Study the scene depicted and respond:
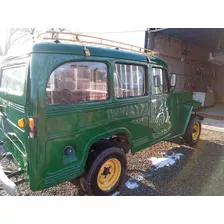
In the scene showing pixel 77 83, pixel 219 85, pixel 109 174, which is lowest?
pixel 109 174

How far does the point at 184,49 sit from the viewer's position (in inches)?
411

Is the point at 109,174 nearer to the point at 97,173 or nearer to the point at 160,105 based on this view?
the point at 97,173

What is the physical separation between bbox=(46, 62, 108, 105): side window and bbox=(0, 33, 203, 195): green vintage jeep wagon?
11 mm

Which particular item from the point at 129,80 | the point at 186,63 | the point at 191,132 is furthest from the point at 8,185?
the point at 186,63

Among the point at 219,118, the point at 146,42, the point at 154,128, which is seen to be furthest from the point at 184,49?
the point at 154,128

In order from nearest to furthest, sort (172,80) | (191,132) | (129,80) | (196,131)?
1. (129,80)
2. (172,80)
3. (191,132)
4. (196,131)

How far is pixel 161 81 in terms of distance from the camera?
372 centimetres

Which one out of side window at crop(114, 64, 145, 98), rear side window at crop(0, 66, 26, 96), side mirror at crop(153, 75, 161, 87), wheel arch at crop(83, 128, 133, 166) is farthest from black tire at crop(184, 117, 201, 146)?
rear side window at crop(0, 66, 26, 96)

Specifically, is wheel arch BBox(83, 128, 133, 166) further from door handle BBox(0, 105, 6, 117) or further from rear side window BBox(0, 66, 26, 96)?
door handle BBox(0, 105, 6, 117)

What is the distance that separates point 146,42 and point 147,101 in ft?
18.4

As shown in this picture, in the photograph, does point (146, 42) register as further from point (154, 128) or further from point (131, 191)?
point (131, 191)

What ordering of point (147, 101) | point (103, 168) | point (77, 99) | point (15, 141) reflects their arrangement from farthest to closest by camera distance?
point (147, 101) < point (103, 168) < point (15, 141) < point (77, 99)

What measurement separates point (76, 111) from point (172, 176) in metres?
2.21

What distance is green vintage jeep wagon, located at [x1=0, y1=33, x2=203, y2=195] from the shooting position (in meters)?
2.00
